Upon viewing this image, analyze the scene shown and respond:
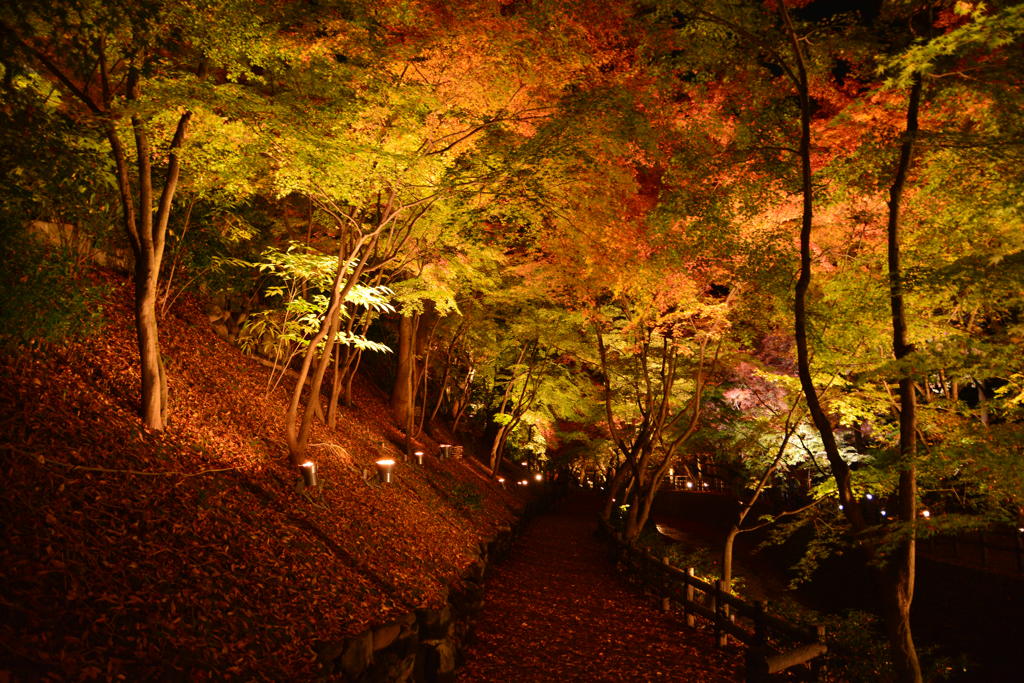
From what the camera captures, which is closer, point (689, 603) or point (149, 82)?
point (149, 82)

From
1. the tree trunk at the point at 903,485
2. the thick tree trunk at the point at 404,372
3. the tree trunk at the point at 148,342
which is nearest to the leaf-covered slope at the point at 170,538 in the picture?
the tree trunk at the point at 148,342

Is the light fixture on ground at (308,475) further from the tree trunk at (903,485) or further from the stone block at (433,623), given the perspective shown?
the tree trunk at (903,485)

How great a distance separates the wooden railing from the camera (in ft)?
20.7

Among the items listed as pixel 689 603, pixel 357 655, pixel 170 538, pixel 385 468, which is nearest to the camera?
pixel 170 538

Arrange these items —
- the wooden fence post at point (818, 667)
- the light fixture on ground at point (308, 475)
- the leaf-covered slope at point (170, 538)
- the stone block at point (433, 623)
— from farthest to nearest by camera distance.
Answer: the light fixture on ground at point (308, 475)
the wooden fence post at point (818, 667)
the stone block at point (433, 623)
the leaf-covered slope at point (170, 538)

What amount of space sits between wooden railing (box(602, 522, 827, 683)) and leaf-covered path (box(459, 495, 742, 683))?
1.18ft

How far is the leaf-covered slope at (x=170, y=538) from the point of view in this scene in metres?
3.47

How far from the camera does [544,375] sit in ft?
76.5

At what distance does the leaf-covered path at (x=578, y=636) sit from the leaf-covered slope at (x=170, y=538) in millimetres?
1295

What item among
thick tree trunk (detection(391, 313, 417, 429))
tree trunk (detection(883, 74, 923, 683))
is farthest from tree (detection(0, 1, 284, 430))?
thick tree trunk (detection(391, 313, 417, 429))

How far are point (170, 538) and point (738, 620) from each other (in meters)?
11.7

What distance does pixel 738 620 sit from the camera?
1175 cm

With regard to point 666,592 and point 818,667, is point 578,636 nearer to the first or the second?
point 666,592

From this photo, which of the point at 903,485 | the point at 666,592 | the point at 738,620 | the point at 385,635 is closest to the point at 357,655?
the point at 385,635
